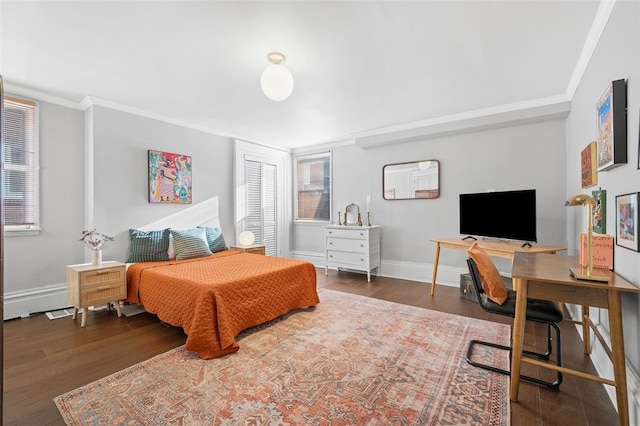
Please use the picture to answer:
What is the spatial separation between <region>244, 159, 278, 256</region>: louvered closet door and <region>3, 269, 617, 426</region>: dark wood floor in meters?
2.54

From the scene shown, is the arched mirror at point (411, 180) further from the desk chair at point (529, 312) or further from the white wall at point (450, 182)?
the desk chair at point (529, 312)

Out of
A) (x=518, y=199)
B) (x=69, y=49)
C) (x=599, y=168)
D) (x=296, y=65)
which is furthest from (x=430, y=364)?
(x=69, y=49)

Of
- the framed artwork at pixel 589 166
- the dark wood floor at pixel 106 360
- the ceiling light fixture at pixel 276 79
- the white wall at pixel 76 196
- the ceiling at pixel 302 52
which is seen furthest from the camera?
the white wall at pixel 76 196

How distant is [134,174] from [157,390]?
2.87 metres

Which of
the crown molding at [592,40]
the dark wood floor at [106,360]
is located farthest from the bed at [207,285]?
the crown molding at [592,40]

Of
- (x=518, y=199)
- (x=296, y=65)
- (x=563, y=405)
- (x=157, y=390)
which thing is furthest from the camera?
(x=518, y=199)

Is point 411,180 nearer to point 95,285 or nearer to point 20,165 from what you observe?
point 95,285

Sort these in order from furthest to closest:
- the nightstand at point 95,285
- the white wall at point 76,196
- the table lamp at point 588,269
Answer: the white wall at point 76,196
the nightstand at point 95,285
the table lamp at point 588,269

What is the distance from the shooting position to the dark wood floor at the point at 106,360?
167cm

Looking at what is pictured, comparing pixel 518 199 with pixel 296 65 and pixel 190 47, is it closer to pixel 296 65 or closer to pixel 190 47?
pixel 296 65

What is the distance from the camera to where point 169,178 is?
4133 millimetres

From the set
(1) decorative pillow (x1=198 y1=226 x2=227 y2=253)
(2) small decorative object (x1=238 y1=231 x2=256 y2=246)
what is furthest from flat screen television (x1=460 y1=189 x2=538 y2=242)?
(1) decorative pillow (x1=198 y1=226 x2=227 y2=253)

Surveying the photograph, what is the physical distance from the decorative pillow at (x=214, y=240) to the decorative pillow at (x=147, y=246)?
2.03ft

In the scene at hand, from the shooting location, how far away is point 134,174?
3.81 meters
